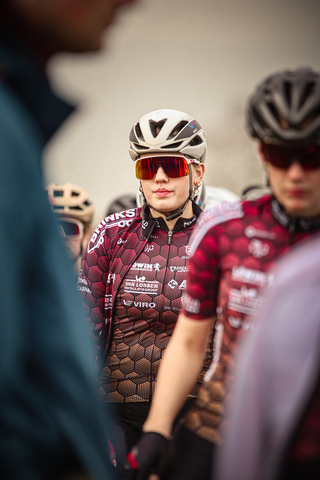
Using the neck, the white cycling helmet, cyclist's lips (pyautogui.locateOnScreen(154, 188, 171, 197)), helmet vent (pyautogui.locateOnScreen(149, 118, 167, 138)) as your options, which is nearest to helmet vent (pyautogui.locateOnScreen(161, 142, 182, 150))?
the white cycling helmet

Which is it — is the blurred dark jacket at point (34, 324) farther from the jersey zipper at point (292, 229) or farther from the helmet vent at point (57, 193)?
the helmet vent at point (57, 193)

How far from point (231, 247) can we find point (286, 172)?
15.7 inches

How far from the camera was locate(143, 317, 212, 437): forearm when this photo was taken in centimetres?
221

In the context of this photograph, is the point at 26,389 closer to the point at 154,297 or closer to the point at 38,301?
the point at 38,301

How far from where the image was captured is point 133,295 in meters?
4.02

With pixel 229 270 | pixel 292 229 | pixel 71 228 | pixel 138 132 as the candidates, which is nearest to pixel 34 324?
pixel 229 270

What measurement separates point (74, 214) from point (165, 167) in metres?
2.74

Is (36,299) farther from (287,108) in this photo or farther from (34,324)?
(287,108)

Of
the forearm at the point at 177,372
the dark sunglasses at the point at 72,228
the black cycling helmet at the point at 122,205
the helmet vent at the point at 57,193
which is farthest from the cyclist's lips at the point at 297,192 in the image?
the black cycling helmet at the point at 122,205

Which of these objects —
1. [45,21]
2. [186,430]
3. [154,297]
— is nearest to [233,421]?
[186,430]

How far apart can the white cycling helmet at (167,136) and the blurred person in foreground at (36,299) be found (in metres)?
2.77

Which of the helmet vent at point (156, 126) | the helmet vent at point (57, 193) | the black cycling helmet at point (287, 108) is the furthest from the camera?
Answer: the helmet vent at point (57, 193)

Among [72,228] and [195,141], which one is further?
[72,228]

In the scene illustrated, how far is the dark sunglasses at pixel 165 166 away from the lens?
4.21 m
